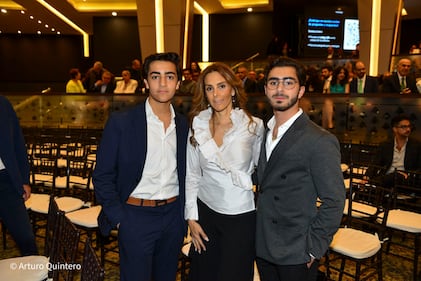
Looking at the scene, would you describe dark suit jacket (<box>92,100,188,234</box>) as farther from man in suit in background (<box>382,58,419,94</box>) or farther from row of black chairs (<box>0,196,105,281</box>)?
man in suit in background (<box>382,58,419,94</box>)

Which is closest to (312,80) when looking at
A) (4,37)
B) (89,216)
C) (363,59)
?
(363,59)

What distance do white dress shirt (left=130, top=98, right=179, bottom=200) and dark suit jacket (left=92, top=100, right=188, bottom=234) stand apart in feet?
0.13

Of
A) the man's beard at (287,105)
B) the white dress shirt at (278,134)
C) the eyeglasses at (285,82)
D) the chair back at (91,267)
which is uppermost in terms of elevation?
the eyeglasses at (285,82)

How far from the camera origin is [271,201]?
1.87 m

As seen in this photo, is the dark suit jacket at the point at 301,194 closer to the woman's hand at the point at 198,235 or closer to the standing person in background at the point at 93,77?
the woman's hand at the point at 198,235

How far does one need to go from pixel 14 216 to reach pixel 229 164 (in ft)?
5.50

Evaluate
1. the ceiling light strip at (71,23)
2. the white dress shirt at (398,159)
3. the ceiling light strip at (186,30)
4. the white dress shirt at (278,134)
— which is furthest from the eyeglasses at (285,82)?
the ceiling light strip at (71,23)

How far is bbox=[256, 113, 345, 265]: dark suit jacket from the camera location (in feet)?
5.69

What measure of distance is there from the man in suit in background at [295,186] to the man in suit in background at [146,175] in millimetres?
543

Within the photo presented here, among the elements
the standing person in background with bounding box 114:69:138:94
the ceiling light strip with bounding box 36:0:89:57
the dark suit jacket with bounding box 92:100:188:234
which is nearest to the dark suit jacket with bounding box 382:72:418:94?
the standing person in background with bounding box 114:69:138:94

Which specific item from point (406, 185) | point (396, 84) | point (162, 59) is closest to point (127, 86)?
point (396, 84)

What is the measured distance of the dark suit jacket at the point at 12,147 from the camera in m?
2.78

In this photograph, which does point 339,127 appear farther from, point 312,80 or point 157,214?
point 157,214

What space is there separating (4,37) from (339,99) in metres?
17.8
